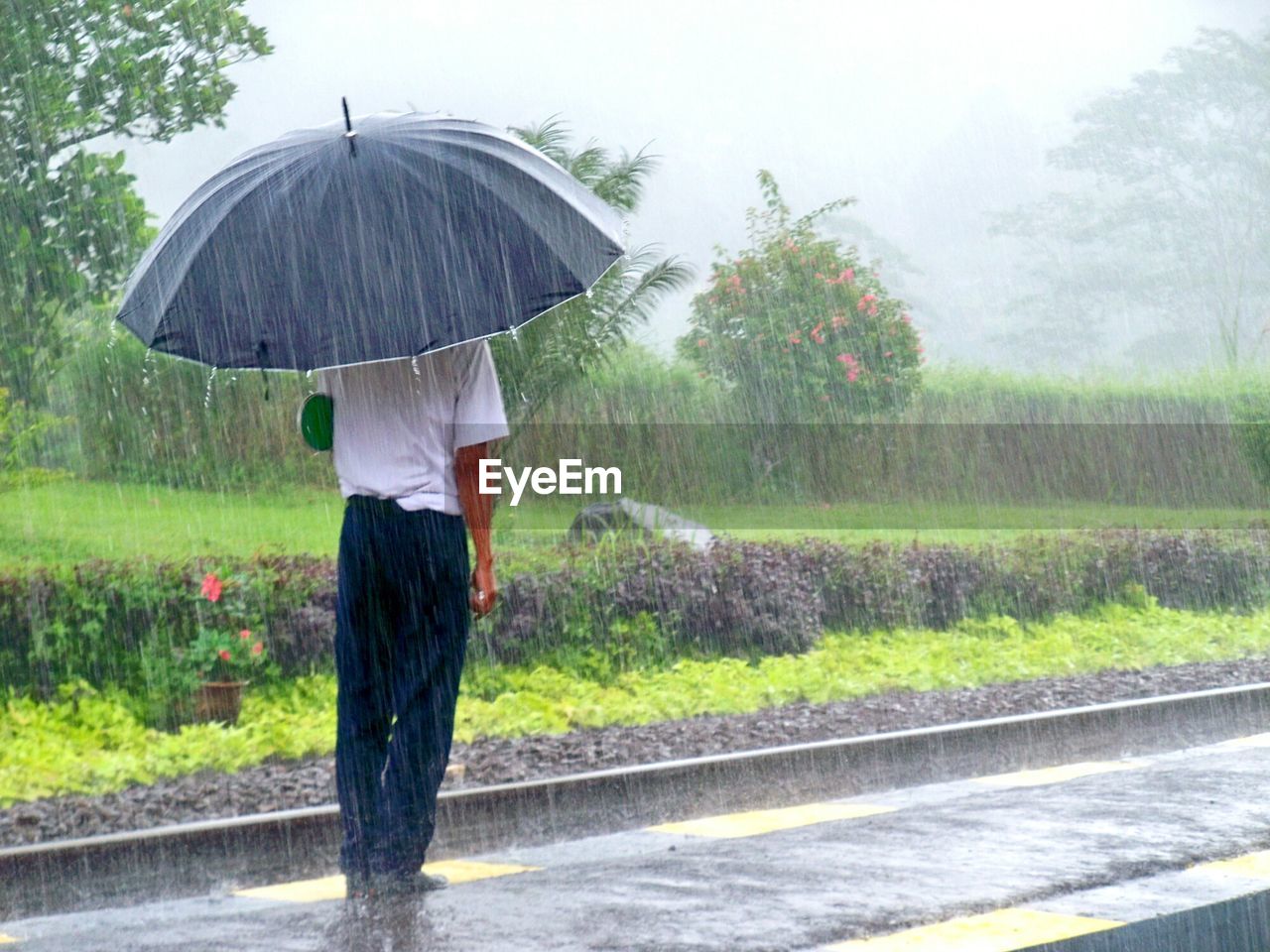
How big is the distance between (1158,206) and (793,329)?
2060 centimetres

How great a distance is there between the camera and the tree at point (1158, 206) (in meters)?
35.4

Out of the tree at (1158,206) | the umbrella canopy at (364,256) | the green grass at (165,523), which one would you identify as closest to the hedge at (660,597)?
the green grass at (165,523)

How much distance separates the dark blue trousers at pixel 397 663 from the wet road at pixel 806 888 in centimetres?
22

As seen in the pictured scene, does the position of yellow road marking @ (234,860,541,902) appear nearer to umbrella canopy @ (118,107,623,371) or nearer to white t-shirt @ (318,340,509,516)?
white t-shirt @ (318,340,509,516)

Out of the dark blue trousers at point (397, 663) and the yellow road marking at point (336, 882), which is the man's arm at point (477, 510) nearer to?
the dark blue trousers at point (397, 663)

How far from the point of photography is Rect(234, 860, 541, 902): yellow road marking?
200 inches

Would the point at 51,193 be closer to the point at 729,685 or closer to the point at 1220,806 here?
the point at 729,685

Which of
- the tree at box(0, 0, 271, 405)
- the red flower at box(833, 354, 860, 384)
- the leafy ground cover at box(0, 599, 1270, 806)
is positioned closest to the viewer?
the leafy ground cover at box(0, 599, 1270, 806)

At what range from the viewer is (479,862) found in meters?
5.55

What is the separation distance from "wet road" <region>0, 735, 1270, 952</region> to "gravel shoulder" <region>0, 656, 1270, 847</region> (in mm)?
982

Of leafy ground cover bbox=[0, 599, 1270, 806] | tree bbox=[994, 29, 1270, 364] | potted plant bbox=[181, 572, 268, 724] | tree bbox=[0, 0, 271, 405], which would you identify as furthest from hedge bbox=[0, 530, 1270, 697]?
tree bbox=[994, 29, 1270, 364]

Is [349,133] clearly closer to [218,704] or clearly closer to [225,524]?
[218,704]

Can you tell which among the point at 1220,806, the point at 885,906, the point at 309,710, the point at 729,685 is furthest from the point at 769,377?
the point at 885,906

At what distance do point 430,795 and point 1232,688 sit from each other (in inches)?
240
